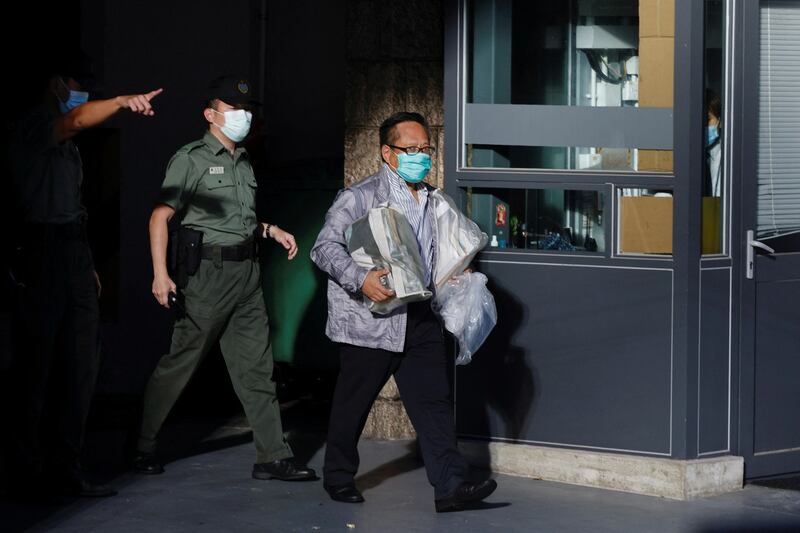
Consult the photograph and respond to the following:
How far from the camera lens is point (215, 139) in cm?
738

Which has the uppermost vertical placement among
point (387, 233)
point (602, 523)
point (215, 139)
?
point (215, 139)

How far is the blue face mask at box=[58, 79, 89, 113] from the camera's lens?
697 centimetres

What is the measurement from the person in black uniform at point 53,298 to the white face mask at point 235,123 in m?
0.50

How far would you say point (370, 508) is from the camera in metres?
6.98

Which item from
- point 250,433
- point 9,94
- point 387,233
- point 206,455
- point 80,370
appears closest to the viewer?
point 387,233

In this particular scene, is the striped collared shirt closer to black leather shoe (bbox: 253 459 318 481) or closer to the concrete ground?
the concrete ground

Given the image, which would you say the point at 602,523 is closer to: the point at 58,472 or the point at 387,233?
the point at 387,233

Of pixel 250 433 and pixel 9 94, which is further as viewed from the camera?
pixel 9 94

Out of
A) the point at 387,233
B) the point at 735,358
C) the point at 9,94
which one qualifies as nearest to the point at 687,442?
the point at 735,358

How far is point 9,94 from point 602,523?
628 centimetres

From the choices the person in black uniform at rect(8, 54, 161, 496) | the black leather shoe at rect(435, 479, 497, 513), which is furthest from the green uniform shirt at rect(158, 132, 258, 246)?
the black leather shoe at rect(435, 479, 497, 513)

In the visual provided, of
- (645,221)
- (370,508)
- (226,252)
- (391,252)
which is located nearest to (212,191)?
(226,252)

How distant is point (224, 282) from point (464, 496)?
5.10 ft

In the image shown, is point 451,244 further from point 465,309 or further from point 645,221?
point 645,221
